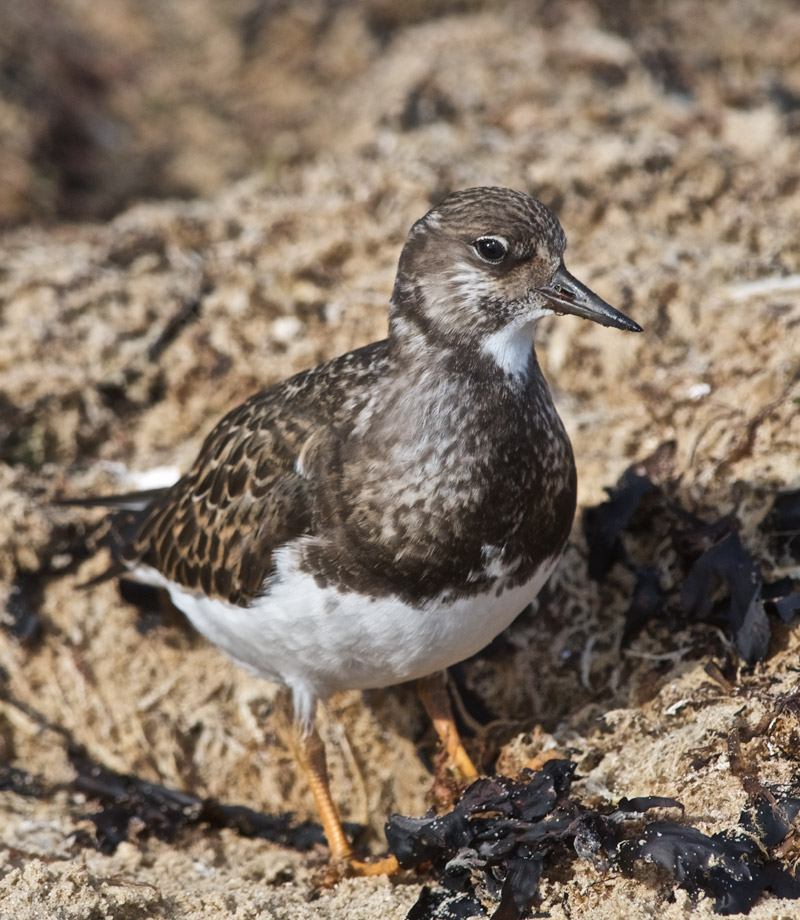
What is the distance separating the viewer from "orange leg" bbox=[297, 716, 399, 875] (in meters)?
3.94

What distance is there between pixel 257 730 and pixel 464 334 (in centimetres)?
216

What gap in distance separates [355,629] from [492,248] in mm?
1295

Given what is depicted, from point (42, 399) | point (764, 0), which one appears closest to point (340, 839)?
point (42, 399)

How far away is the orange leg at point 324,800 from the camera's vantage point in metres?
3.94

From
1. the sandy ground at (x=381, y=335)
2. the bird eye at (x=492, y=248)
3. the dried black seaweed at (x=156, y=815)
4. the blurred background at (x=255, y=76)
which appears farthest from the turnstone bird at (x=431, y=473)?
the blurred background at (x=255, y=76)

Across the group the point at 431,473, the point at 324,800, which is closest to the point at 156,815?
the point at 324,800

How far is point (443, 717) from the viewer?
427 cm

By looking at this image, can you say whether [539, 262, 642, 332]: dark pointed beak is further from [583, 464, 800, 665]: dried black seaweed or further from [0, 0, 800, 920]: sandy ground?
[0, 0, 800, 920]: sandy ground

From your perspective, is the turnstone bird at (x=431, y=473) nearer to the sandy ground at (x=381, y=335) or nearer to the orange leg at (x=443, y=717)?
the orange leg at (x=443, y=717)

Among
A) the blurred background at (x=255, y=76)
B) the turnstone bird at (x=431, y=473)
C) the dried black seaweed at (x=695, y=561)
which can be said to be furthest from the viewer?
the blurred background at (x=255, y=76)

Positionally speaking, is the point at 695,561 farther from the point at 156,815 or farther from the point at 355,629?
the point at 156,815

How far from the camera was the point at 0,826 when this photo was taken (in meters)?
4.22

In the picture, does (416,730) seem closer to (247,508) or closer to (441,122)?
(247,508)

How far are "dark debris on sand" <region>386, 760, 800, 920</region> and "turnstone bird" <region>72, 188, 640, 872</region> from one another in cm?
51
